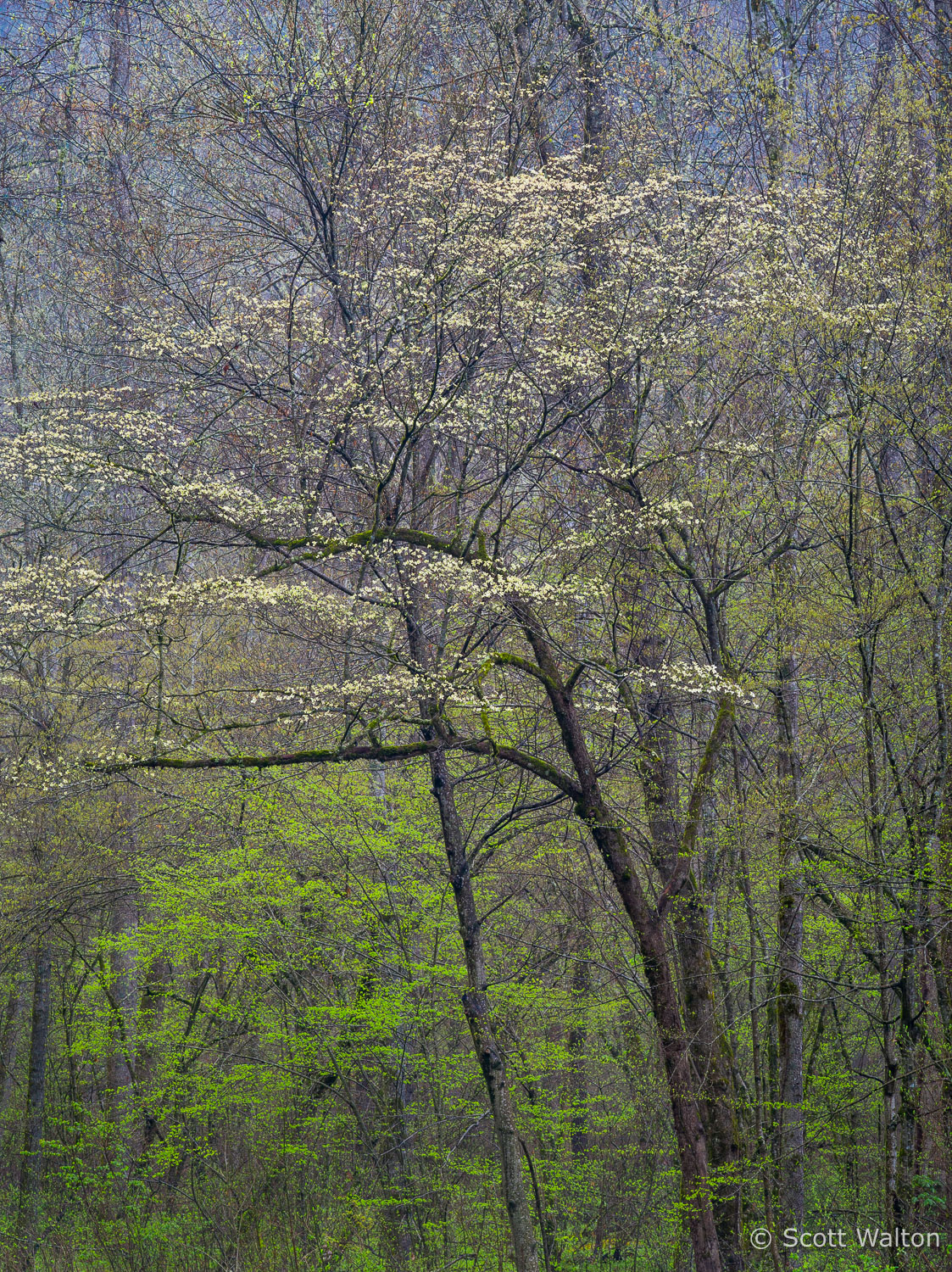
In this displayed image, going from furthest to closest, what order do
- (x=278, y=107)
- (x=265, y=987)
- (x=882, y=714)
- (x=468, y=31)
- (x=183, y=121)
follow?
(x=265, y=987)
(x=468, y=31)
(x=183, y=121)
(x=278, y=107)
(x=882, y=714)

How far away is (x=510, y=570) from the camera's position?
748 cm

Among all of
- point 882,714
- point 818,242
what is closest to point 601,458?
point 818,242

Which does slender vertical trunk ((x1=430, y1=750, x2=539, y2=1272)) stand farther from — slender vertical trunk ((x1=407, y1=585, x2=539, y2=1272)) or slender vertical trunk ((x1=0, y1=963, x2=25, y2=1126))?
slender vertical trunk ((x1=0, y1=963, x2=25, y2=1126))

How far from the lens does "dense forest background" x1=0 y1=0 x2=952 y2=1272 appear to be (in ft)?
23.9

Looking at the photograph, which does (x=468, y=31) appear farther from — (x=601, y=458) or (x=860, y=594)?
(x=860, y=594)

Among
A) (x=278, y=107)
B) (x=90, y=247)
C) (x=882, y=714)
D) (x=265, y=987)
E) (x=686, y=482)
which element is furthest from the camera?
(x=265, y=987)

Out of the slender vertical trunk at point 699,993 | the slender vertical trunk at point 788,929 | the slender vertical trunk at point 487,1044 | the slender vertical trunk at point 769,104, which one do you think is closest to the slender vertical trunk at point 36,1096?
the slender vertical trunk at point 487,1044

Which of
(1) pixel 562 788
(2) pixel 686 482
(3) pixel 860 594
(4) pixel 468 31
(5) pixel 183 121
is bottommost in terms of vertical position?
(1) pixel 562 788

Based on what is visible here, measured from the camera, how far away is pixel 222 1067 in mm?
9875

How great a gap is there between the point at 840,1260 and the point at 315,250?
29.0ft

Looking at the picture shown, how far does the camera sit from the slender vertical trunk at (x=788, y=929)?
7977mm

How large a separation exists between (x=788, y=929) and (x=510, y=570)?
149 inches

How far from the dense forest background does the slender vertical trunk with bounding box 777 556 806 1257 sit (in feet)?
0.20

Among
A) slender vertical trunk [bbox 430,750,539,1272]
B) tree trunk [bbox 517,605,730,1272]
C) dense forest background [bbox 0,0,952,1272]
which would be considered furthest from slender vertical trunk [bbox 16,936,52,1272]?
tree trunk [bbox 517,605,730,1272]
